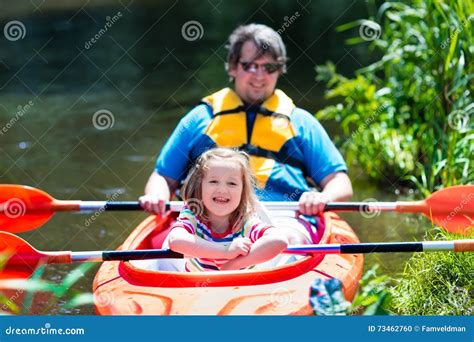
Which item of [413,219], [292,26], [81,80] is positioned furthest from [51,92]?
[413,219]

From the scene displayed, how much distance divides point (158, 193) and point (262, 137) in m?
0.54

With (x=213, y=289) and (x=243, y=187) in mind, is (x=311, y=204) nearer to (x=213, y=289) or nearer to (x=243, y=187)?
(x=243, y=187)

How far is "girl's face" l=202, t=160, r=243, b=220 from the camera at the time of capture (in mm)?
3107

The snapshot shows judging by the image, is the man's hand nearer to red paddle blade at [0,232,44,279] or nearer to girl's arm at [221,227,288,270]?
girl's arm at [221,227,288,270]

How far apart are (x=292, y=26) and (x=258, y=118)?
19.3 feet

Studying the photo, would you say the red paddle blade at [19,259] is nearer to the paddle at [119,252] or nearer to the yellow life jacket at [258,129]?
the paddle at [119,252]

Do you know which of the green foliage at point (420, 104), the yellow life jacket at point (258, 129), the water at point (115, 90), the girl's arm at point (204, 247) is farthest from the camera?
the water at point (115, 90)

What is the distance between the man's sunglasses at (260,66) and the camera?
4109mm

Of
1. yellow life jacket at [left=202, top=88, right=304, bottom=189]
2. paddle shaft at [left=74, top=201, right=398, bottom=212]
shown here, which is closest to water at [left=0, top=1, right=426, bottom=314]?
paddle shaft at [left=74, top=201, right=398, bottom=212]

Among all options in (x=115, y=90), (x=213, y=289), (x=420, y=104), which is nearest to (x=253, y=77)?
(x=213, y=289)

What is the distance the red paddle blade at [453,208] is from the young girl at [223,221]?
1.05 m

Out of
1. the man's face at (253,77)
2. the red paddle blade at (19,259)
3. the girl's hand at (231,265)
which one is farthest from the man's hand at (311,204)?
the red paddle blade at (19,259)

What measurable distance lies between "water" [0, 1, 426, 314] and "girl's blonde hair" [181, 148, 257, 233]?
108 cm

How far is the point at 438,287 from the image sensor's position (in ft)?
11.4
